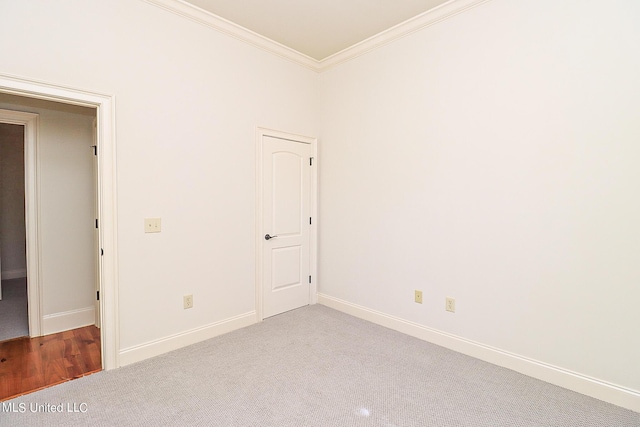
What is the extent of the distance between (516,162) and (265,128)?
2.38m

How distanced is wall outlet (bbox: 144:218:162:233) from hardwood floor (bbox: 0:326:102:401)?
1137 millimetres

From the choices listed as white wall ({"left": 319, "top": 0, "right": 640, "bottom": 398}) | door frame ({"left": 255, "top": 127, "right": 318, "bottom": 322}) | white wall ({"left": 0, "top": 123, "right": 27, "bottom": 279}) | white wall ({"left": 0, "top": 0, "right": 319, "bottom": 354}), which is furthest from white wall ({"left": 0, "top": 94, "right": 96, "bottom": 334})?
white wall ({"left": 0, "top": 123, "right": 27, "bottom": 279})

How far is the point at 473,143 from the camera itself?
8.89ft

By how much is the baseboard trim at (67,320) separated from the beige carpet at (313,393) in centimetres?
130

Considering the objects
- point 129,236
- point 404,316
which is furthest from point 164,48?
point 404,316

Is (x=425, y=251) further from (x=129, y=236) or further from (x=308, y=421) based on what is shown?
(x=129, y=236)

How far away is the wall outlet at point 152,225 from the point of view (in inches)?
104

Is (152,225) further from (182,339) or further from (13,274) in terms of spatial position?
(13,274)

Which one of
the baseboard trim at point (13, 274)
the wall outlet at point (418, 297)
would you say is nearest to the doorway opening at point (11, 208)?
the baseboard trim at point (13, 274)

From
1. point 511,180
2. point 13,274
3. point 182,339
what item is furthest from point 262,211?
point 13,274

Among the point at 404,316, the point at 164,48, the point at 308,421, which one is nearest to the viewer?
the point at 308,421

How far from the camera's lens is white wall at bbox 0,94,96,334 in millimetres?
3127

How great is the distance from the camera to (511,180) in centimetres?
251

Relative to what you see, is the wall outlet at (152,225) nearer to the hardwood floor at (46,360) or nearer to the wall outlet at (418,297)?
the hardwood floor at (46,360)
